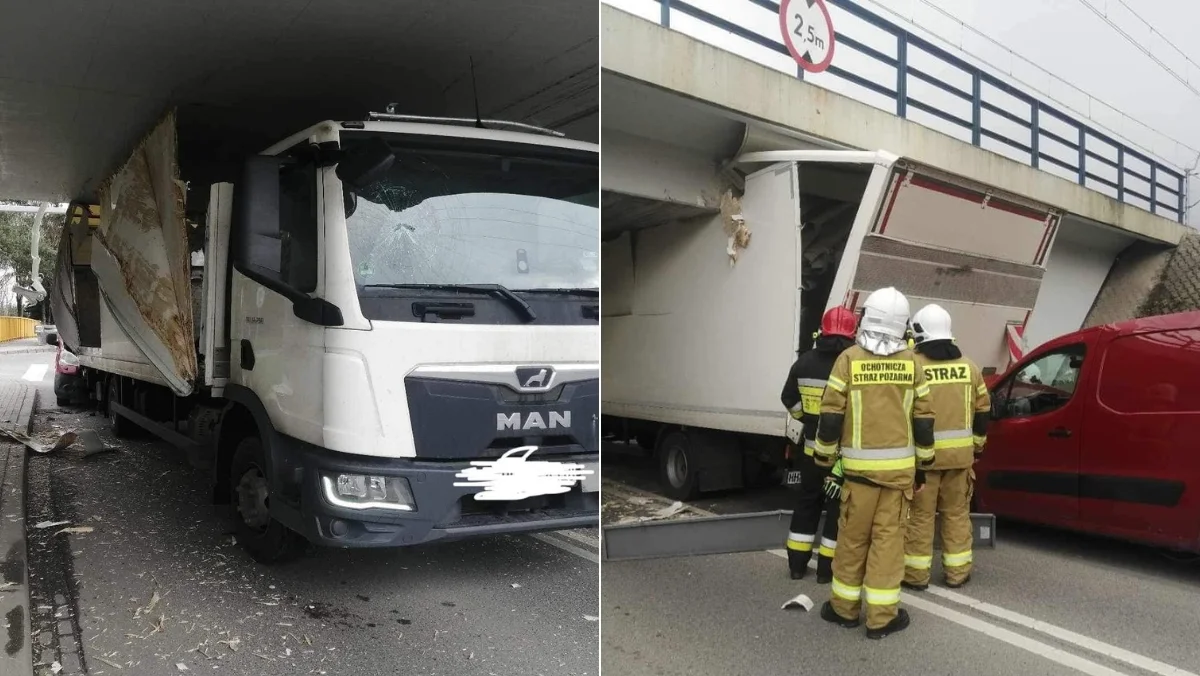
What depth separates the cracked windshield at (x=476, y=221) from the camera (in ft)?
10.6

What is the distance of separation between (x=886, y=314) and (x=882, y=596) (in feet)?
2.96

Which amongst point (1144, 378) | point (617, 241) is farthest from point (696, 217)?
point (1144, 378)

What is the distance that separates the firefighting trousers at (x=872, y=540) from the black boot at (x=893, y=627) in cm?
12

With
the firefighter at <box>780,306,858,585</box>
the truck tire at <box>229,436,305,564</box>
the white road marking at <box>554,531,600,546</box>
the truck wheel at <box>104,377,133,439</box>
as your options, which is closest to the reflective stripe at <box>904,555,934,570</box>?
the firefighter at <box>780,306,858,585</box>

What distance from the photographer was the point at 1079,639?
201cm

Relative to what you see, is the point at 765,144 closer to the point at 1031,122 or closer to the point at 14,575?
the point at 1031,122

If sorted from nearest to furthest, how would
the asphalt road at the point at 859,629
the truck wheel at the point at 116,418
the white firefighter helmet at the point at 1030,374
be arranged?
the asphalt road at the point at 859,629
the white firefighter helmet at the point at 1030,374
the truck wheel at the point at 116,418

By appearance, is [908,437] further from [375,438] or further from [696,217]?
[375,438]

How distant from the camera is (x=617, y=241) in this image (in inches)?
80.2

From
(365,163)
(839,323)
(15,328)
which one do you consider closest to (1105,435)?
(839,323)

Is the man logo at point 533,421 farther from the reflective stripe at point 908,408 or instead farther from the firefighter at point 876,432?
the reflective stripe at point 908,408

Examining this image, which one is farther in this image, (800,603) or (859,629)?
(800,603)

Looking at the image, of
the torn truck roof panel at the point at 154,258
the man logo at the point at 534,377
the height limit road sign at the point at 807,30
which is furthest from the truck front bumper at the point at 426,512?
the torn truck roof panel at the point at 154,258

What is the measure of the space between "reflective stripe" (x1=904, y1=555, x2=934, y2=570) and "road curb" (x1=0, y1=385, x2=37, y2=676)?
10.7 ft
